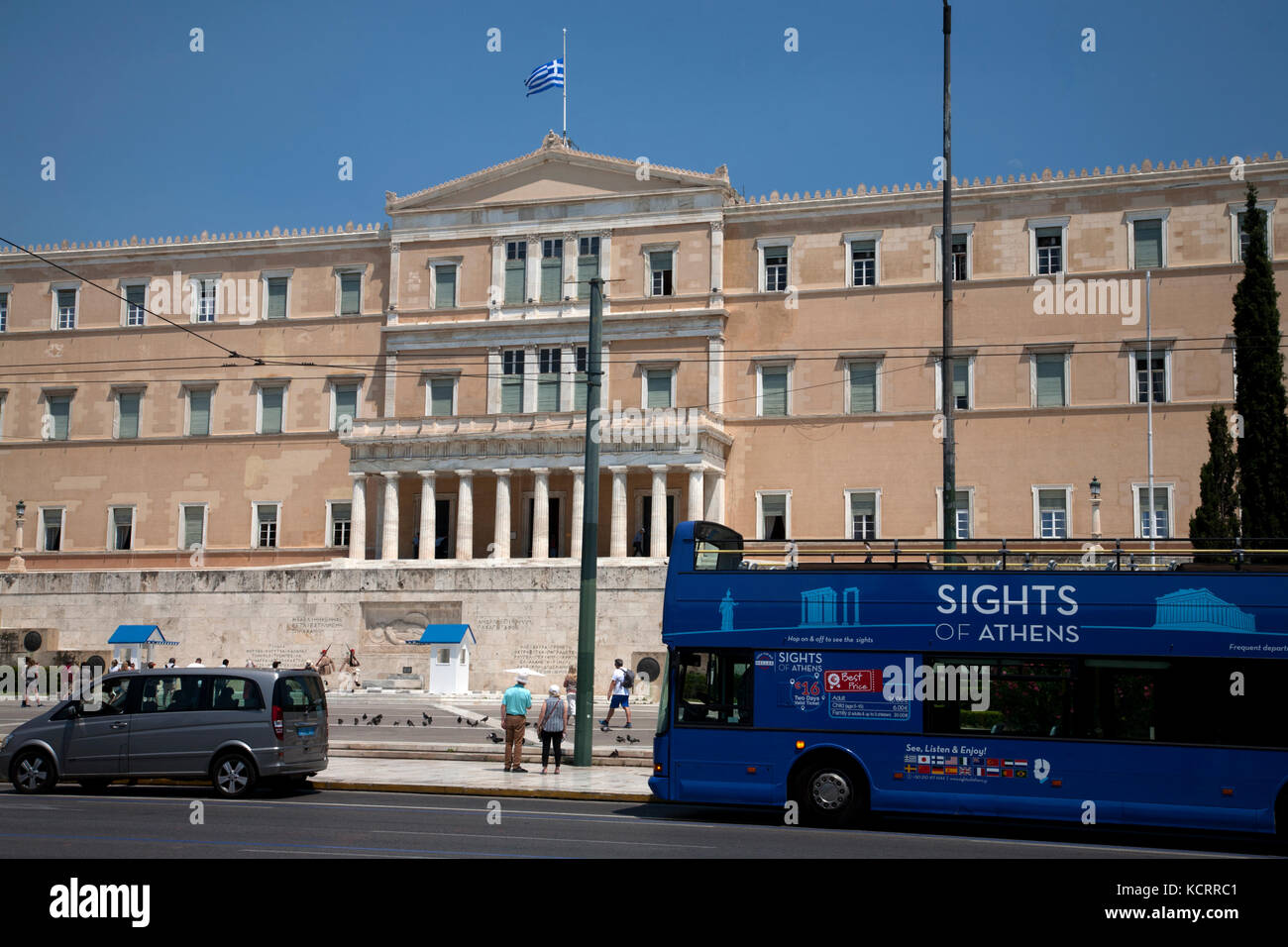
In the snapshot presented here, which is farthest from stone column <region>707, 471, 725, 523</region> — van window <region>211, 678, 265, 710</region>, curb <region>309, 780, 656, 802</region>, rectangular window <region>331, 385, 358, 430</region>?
van window <region>211, 678, 265, 710</region>

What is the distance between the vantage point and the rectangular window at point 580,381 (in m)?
49.7

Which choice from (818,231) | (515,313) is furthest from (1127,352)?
(515,313)

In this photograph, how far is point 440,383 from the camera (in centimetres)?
5184

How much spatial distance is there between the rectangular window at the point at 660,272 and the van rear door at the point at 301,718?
108ft

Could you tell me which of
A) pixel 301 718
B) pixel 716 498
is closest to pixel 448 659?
pixel 716 498

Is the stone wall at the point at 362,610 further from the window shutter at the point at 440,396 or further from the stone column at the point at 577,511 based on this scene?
the window shutter at the point at 440,396

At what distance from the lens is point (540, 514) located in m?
47.7

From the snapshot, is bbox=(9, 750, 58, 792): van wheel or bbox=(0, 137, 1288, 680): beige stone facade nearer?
bbox=(9, 750, 58, 792): van wheel

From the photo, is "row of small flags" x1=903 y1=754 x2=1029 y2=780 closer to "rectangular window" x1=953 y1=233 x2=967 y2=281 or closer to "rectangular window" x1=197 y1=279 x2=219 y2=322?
"rectangular window" x1=953 y1=233 x2=967 y2=281

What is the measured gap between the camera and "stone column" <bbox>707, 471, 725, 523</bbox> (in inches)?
1898

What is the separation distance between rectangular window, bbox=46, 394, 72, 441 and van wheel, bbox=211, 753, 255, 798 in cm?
4295

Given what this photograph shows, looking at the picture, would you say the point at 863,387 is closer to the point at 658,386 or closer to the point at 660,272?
the point at 658,386

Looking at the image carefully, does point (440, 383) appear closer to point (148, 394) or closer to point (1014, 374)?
point (148, 394)

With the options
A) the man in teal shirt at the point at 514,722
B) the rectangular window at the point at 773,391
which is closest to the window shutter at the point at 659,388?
the rectangular window at the point at 773,391
